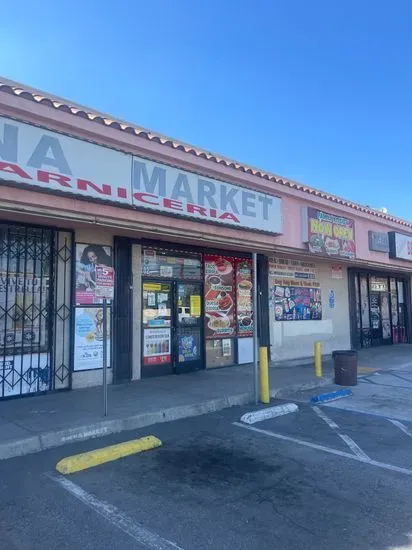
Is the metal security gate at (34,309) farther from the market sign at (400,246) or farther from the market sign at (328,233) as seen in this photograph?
the market sign at (400,246)

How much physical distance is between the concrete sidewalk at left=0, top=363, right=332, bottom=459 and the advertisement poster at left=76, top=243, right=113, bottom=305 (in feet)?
6.30

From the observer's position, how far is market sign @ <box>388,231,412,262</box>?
16953mm

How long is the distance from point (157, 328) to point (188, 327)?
103 centimetres

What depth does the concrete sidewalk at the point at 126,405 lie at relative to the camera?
613cm

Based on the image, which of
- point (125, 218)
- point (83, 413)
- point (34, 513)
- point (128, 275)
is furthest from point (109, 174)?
point (34, 513)

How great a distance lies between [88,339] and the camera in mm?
9398

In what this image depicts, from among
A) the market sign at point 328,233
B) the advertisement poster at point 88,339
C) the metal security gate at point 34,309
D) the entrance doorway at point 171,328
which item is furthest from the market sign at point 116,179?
the advertisement poster at point 88,339

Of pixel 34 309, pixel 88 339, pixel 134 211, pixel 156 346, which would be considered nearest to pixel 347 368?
pixel 156 346

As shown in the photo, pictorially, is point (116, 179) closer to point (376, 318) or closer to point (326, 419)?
point (326, 419)

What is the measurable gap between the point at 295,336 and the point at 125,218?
335 inches

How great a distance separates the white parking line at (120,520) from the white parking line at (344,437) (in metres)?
3.23

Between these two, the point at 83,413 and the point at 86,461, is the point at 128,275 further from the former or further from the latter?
the point at 86,461

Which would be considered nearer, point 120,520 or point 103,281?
point 120,520

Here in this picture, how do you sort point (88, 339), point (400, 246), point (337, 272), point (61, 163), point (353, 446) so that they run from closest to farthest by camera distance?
point (353, 446), point (61, 163), point (88, 339), point (337, 272), point (400, 246)
